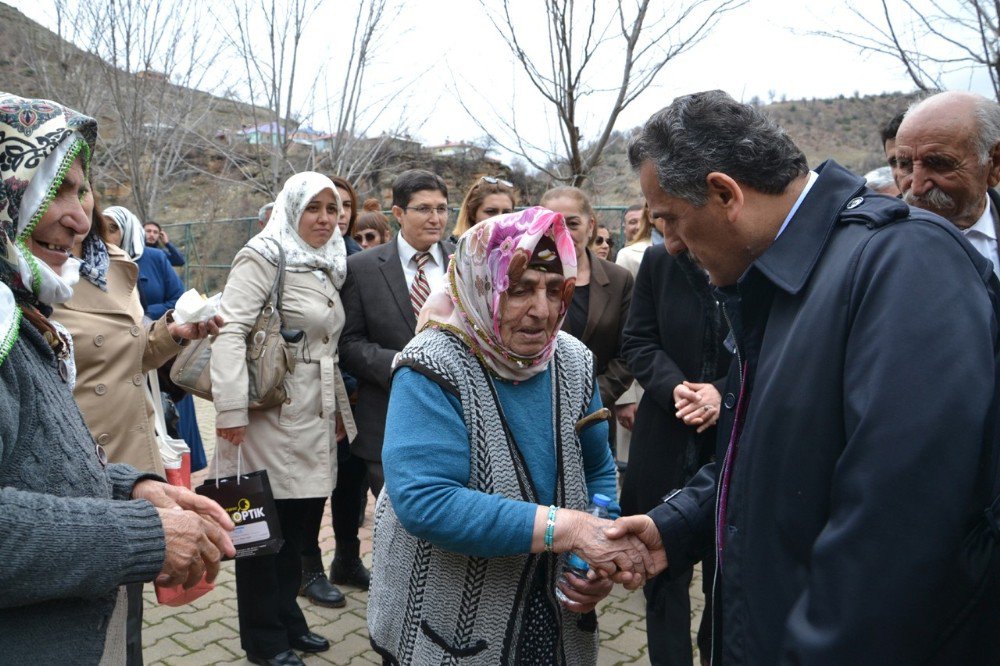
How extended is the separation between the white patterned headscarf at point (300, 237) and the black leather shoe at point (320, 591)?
1734mm

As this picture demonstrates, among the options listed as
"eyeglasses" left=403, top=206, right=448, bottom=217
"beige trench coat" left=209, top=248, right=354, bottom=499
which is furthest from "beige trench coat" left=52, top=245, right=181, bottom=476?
"eyeglasses" left=403, top=206, right=448, bottom=217

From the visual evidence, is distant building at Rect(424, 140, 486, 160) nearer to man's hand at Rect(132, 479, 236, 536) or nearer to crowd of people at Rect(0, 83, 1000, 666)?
crowd of people at Rect(0, 83, 1000, 666)

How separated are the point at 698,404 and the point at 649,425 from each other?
0.35 meters

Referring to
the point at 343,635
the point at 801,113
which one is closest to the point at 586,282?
the point at 343,635

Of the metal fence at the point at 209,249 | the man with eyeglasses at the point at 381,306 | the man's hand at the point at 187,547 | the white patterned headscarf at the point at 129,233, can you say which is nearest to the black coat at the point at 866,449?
the man's hand at the point at 187,547

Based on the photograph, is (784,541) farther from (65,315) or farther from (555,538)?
(65,315)

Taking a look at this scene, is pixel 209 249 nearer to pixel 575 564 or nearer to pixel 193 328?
pixel 193 328

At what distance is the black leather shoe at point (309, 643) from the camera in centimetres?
395

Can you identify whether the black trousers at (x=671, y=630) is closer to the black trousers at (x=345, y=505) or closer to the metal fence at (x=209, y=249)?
the black trousers at (x=345, y=505)

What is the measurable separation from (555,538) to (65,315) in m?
2.03

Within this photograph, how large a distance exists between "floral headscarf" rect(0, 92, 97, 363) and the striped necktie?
2335 millimetres

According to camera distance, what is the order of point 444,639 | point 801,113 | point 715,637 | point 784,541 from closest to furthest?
point 784,541 → point 715,637 → point 444,639 → point 801,113

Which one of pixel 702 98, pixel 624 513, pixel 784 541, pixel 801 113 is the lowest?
pixel 624 513

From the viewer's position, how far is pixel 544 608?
7.28ft
